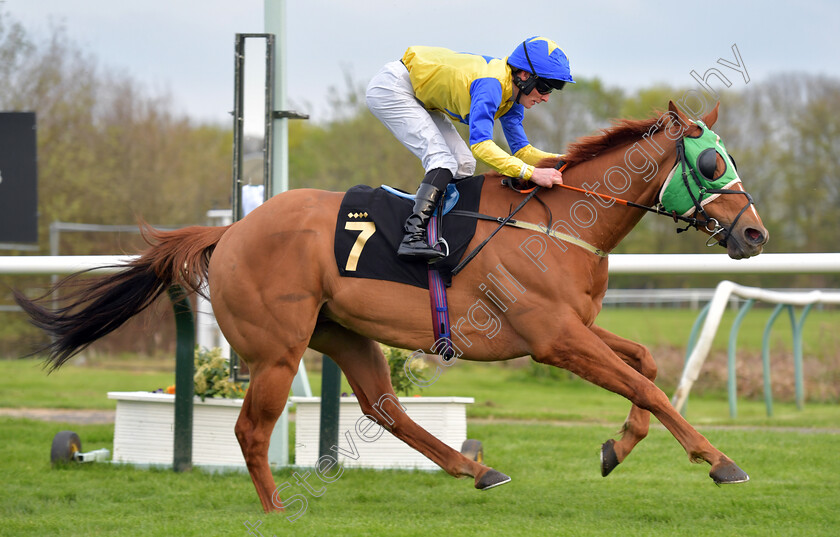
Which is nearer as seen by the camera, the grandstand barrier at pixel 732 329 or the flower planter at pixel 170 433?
the flower planter at pixel 170 433

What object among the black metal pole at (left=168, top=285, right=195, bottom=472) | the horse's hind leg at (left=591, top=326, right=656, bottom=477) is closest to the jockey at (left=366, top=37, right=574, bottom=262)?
the horse's hind leg at (left=591, top=326, right=656, bottom=477)

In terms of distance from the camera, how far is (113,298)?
475 cm

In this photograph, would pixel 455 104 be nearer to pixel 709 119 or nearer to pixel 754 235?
pixel 709 119

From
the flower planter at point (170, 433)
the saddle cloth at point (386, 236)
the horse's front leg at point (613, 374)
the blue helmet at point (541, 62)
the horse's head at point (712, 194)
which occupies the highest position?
the blue helmet at point (541, 62)

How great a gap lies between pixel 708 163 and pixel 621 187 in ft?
1.37

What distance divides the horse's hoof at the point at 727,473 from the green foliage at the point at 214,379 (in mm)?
3229

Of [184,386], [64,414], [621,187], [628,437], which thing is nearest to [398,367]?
[184,386]

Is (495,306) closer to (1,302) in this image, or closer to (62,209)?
(1,302)

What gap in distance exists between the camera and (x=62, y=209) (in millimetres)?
15070

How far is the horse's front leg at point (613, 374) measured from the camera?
11.8 feet

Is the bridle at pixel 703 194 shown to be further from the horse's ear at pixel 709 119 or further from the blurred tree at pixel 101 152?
the blurred tree at pixel 101 152

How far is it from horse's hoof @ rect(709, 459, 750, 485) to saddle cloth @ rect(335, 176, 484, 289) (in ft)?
4.67

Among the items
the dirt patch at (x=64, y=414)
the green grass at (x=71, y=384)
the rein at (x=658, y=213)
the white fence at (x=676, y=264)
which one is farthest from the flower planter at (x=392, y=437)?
the green grass at (x=71, y=384)

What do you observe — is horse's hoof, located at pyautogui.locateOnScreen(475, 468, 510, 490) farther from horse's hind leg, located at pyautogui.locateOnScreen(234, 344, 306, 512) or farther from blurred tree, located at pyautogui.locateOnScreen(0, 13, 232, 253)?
blurred tree, located at pyautogui.locateOnScreen(0, 13, 232, 253)
